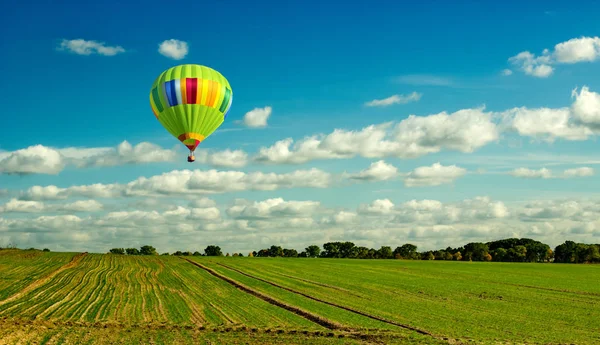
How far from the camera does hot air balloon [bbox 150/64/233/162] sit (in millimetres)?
41906

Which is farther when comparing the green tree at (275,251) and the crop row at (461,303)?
the green tree at (275,251)

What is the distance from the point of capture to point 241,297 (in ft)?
139

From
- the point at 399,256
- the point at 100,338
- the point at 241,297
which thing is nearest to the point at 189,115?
the point at 241,297

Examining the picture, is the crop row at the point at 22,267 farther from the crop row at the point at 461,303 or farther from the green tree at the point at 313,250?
the green tree at the point at 313,250

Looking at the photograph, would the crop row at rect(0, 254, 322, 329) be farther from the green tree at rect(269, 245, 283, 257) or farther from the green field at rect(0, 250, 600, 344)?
the green tree at rect(269, 245, 283, 257)

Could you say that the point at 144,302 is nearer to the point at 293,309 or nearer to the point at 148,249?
the point at 293,309

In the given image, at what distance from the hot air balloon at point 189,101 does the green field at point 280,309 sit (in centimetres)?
1288

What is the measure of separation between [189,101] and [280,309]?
17069mm

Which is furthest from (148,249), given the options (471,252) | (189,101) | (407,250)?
(189,101)

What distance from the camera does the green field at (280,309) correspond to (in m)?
27.3

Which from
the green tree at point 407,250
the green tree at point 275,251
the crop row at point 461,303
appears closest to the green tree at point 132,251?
the green tree at point 275,251

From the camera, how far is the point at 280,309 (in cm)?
3603

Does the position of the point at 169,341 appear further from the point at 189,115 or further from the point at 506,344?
the point at 189,115

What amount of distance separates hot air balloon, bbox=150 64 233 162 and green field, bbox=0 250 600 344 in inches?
507
